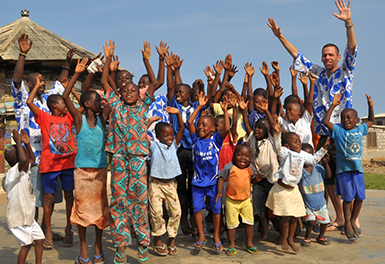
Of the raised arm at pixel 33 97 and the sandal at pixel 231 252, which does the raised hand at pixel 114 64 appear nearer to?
the raised arm at pixel 33 97

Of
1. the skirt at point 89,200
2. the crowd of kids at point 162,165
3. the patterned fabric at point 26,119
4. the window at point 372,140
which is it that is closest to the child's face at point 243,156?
the crowd of kids at point 162,165

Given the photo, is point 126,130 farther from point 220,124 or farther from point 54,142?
point 220,124

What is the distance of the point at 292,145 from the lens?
438cm

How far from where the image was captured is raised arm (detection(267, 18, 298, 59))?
5.48 metres

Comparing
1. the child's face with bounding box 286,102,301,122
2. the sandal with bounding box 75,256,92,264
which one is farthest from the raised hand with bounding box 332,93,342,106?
the sandal with bounding box 75,256,92,264

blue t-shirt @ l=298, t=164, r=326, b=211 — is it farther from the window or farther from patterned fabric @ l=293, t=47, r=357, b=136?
the window

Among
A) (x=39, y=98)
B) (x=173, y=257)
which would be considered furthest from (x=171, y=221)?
(x=39, y=98)

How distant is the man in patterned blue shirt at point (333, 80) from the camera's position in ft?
15.7

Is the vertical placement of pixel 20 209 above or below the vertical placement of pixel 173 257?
above

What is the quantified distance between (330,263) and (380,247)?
92 cm

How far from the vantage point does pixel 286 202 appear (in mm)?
4199

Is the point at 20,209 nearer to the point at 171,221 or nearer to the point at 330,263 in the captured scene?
the point at 171,221

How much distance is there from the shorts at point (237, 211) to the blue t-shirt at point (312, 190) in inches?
27.8

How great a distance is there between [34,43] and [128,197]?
332 inches
